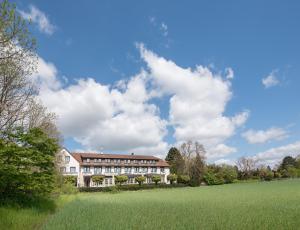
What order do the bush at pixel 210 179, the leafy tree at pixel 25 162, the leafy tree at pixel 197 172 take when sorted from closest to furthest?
the leafy tree at pixel 25 162 < the leafy tree at pixel 197 172 < the bush at pixel 210 179

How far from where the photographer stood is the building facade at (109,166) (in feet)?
250

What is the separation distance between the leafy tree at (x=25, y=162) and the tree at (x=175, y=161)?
73.6 m

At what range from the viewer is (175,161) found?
10012 centimetres

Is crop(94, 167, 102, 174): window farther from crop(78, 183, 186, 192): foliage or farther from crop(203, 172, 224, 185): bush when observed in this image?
crop(203, 172, 224, 185): bush

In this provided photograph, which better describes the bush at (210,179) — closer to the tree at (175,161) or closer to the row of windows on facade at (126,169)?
the tree at (175,161)

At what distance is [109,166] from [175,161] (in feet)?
84.1

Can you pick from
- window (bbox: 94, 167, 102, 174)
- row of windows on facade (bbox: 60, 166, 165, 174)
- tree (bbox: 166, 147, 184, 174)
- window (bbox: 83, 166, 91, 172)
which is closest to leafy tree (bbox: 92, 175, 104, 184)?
window (bbox: 83, 166, 91, 172)

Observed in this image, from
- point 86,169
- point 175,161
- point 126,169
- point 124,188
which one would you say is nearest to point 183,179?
point 126,169

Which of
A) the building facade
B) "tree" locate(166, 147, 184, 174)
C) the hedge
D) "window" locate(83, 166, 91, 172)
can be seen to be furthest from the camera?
"tree" locate(166, 147, 184, 174)

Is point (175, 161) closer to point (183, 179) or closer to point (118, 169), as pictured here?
point (183, 179)

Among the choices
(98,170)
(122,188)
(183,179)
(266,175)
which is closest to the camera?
(122,188)

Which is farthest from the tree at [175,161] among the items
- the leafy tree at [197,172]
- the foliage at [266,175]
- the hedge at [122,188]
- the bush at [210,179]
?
the foliage at [266,175]

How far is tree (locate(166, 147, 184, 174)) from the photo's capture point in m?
94.6

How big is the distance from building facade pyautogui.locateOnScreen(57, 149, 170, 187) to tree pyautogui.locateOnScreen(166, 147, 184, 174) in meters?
4.01
